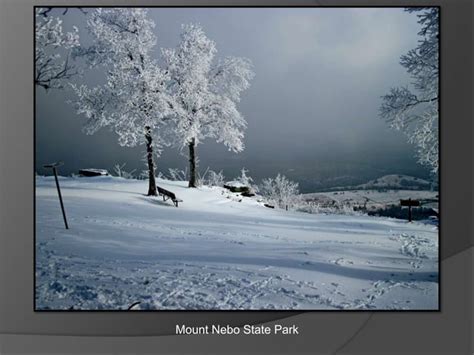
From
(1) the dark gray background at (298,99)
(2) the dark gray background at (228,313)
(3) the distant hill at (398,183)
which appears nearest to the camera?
(2) the dark gray background at (228,313)

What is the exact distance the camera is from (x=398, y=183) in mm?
4266

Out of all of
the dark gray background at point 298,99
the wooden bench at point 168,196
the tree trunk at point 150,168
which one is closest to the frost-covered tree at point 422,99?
the dark gray background at point 298,99

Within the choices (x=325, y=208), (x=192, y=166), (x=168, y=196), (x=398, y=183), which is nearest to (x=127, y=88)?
(x=192, y=166)

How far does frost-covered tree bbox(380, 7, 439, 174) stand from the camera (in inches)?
163

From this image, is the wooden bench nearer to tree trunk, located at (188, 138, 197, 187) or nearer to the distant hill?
tree trunk, located at (188, 138, 197, 187)

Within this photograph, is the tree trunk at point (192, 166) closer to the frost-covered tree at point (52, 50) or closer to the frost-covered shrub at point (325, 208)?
the frost-covered shrub at point (325, 208)

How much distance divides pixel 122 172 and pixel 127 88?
2.59ft

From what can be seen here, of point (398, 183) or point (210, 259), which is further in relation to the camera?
point (398, 183)

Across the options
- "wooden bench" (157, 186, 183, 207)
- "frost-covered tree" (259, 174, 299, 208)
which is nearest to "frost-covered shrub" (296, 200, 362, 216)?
"frost-covered tree" (259, 174, 299, 208)

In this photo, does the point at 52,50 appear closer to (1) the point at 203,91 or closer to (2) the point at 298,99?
(1) the point at 203,91

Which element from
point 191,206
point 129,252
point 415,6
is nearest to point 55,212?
point 129,252

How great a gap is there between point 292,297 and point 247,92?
184 cm

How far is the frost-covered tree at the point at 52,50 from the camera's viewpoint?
4.11 m

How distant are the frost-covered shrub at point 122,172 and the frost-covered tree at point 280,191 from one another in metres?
1.19
